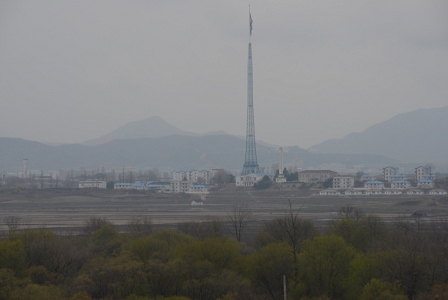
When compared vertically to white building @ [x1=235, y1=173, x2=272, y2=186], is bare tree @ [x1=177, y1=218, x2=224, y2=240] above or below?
below

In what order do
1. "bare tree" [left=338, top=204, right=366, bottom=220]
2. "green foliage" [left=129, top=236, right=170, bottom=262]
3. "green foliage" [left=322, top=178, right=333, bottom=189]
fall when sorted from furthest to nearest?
"green foliage" [left=322, top=178, right=333, bottom=189] < "bare tree" [left=338, top=204, right=366, bottom=220] < "green foliage" [left=129, top=236, right=170, bottom=262]

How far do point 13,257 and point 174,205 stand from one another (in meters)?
33.8

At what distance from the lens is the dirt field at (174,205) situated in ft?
116

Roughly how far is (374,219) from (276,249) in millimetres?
8791

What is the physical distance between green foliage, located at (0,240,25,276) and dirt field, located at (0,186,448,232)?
515 inches

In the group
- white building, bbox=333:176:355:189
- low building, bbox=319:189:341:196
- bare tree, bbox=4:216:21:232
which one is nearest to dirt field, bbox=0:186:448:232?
bare tree, bbox=4:216:21:232

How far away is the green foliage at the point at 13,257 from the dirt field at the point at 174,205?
13075 mm

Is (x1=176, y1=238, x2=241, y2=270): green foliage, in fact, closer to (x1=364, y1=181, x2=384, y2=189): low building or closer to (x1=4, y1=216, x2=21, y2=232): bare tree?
(x1=4, y1=216, x2=21, y2=232): bare tree

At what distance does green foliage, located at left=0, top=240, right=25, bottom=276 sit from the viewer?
15163mm

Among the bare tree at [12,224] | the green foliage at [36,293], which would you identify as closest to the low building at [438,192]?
the bare tree at [12,224]

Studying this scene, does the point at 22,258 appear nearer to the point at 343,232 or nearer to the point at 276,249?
the point at 276,249

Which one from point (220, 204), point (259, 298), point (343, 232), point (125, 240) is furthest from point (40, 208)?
point (259, 298)

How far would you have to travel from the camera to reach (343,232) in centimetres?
1977

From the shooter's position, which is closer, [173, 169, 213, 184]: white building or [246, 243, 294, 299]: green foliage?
[246, 243, 294, 299]: green foliage
